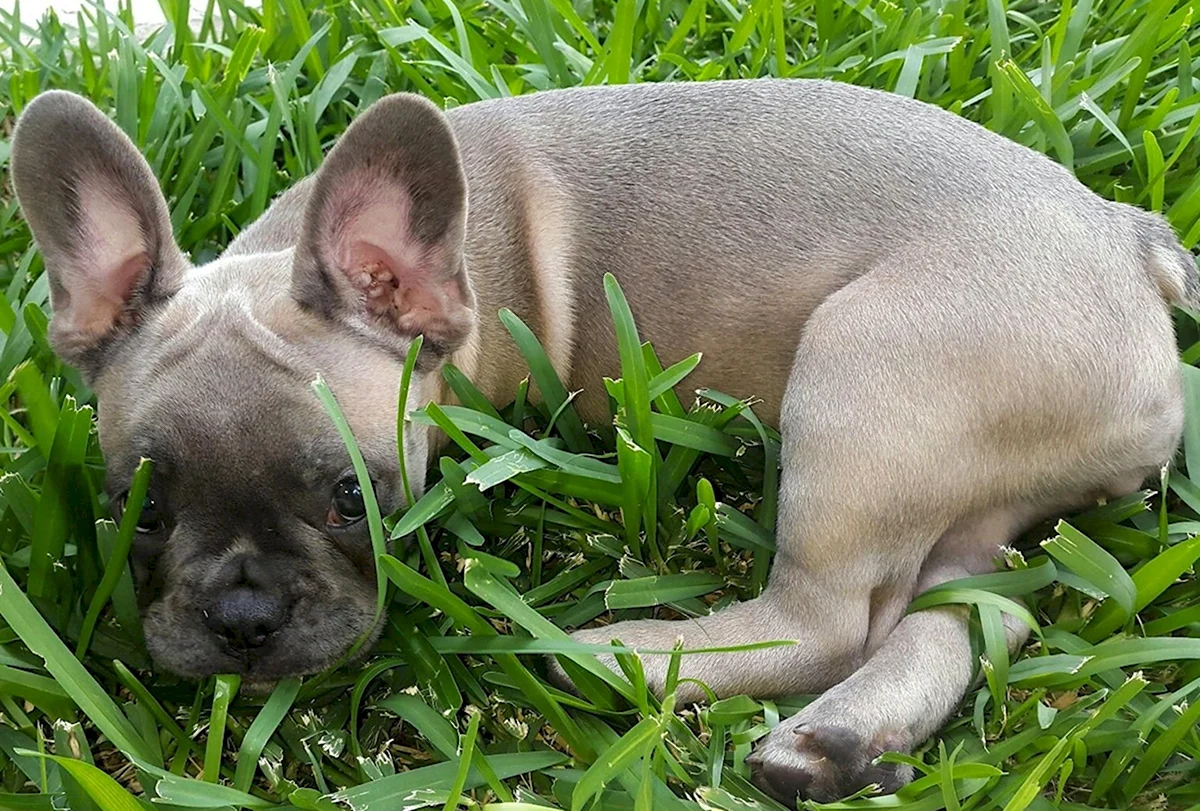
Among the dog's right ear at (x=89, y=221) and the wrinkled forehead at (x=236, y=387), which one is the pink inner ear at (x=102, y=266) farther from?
the wrinkled forehead at (x=236, y=387)

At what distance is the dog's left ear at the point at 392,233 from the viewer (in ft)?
9.33

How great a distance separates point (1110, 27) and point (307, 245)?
3662mm

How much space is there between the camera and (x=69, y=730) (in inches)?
104

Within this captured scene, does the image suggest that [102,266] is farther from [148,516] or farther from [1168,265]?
[1168,265]

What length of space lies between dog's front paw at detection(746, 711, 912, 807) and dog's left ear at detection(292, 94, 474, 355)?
4.39ft

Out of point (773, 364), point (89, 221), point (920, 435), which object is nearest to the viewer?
point (920, 435)

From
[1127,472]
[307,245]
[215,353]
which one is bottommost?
[1127,472]

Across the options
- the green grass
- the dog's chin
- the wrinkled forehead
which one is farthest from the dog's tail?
the dog's chin

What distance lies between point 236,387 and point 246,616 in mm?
533

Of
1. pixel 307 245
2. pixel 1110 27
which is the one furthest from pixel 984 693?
pixel 1110 27

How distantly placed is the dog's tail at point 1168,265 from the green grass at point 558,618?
0.97 ft

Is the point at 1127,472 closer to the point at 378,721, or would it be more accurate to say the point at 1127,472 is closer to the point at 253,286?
the point at 378,721

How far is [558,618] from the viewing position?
10.1 feet

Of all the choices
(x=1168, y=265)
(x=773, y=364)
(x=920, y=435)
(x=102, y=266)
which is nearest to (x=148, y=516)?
(x=102, y=266)
